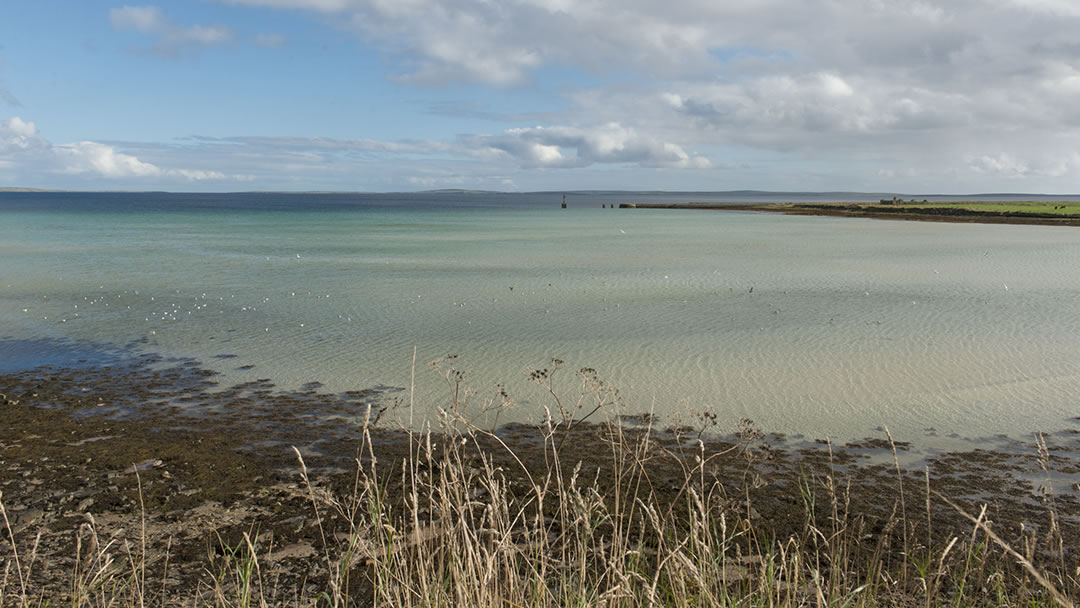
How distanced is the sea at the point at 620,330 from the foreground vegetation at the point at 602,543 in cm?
64

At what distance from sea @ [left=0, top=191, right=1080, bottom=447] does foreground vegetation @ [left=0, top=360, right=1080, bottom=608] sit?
64 centimetres

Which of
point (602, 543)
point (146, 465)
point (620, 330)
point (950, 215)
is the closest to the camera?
point (602, 543)

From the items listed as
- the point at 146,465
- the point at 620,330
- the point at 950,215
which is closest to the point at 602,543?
the point at 146,465

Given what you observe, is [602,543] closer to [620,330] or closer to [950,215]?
[620,330]

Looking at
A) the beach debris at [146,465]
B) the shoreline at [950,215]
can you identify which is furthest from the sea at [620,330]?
the shoreline at [950,215]

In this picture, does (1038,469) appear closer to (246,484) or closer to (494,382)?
(494,382)

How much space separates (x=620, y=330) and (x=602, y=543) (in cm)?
1188

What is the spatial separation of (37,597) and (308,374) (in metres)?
6.83

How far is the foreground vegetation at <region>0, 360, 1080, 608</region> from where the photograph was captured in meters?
3.62

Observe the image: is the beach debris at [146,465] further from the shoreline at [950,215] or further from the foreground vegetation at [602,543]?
the shoreline at [950,215]

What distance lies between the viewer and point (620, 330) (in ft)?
50.3

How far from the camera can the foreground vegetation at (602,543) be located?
11.9 feet

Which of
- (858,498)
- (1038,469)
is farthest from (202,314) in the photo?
(1038,469)

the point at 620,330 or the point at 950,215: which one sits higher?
the point at 950,215
